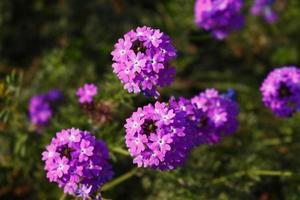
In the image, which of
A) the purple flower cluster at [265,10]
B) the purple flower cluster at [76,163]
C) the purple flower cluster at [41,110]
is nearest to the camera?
the purple flower cluster at [76,163]

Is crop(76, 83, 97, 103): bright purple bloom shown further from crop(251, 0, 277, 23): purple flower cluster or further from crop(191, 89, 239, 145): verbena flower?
crop(251, 0, 277, 23): purple flower cluster

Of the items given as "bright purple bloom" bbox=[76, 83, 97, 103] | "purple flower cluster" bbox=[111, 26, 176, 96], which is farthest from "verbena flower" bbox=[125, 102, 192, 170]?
"bright purple bloom" bbox=[76, 83, 97, 103]

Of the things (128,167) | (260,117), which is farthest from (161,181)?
(260,117)

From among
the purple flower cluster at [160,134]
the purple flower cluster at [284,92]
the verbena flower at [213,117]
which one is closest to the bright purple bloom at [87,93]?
the verbena flower at [213,117]

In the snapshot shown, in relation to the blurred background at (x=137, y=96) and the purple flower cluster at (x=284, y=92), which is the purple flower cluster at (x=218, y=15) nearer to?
the blurred background at (x=137, y=96)

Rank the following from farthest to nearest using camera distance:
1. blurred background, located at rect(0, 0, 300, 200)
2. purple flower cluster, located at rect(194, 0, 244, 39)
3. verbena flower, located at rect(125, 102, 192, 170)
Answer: purple flower cluster, located at rect(194, 0, 244, 39), blurred background, located at rect(0, 0, 300, 200), verbena flower, located at rect(125, 102, 192, 170)

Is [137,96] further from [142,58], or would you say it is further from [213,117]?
[142,58]
